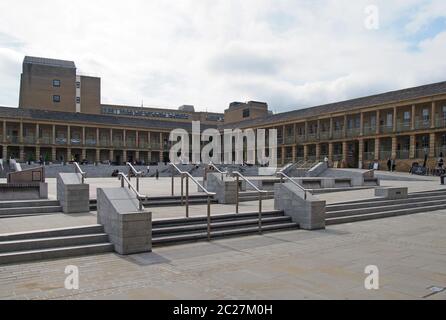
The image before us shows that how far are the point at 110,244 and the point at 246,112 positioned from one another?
8163 centimetres

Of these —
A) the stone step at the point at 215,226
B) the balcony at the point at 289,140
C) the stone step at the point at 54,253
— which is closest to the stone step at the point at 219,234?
the stone step at the point at 215,226

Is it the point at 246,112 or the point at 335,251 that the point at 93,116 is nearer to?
the point at 246,112

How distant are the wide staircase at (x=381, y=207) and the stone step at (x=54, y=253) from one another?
6.68m

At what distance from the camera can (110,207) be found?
7926 millimetres

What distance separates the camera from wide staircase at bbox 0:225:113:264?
22.3ft

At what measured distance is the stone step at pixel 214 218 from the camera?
8812 mm

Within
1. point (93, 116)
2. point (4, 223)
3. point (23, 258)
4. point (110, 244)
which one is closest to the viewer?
point (23, 258)

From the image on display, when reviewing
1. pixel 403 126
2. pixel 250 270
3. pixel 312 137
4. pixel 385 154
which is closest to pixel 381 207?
pixel 250 270

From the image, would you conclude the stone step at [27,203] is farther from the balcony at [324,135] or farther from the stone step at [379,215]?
the balcony at [324,135]

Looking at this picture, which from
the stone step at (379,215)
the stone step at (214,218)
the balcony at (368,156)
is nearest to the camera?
the stone step at (214,218)

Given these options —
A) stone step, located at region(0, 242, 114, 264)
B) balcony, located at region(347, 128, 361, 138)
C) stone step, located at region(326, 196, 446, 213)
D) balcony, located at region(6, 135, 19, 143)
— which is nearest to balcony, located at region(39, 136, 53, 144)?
balcony, located at region(6, 135, 19, 143)

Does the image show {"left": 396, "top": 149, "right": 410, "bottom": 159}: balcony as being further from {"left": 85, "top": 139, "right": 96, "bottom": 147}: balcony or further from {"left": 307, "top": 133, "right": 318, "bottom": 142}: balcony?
{"left": 85, "top": 139, "right": 96, "bottom": 147}: balcony
